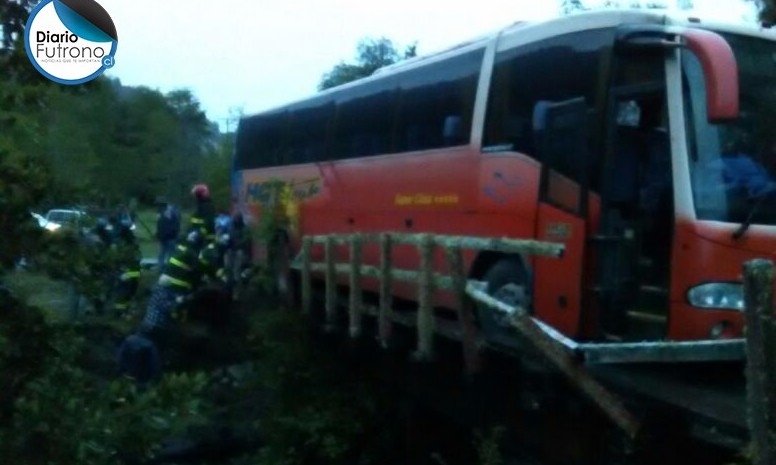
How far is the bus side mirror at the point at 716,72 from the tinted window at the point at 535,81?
109cm

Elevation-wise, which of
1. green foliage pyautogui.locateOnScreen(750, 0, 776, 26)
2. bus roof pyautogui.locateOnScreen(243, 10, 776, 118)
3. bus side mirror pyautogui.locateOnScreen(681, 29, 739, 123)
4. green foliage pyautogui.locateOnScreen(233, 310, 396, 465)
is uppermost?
green foliage pyautogui.locateOnScreen(750, 0, 776, 26)

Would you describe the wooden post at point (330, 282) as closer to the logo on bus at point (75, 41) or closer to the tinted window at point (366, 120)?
the tinted window at point (366, 120)

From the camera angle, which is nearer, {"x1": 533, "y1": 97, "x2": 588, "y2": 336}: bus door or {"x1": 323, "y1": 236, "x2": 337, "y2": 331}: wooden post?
{"x1": 533, "y1": 97, "x2": 588, "y2": 336}: bus door

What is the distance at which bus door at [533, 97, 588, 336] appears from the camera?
8773 mm

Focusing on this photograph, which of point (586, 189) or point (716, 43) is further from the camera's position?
point (586, 189)

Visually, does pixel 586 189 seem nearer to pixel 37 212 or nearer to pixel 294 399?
pixel 37 212

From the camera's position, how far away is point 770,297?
4.32 meters

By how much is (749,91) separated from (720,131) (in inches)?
17.7

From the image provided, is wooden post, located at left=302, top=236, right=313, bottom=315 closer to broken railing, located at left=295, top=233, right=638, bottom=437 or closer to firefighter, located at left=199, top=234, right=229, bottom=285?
broken railing, located at left=295, top=233, right=638, bottom=437

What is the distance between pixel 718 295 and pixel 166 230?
12.3 metres

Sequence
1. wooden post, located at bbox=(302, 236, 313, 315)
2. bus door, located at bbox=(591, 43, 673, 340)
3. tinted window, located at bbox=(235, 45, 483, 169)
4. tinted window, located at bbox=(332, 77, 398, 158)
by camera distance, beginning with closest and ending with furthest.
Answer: bus door, located at bbox=(591, 43, 673, 340)
tinted window, located at bbox=(235, 45, 483, 169)
wooden post, located at bbox=(302, 236, 313, 315)
tinted window, located at bbox=(332, 77, 398, 158)

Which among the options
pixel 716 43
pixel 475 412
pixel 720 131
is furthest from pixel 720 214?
pixel 475 412

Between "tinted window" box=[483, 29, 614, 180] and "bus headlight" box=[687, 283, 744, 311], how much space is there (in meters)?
1.55

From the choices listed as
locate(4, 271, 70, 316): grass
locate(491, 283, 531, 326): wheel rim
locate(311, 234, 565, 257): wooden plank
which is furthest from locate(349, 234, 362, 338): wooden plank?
locate(4, 271, 70, 316): grass
